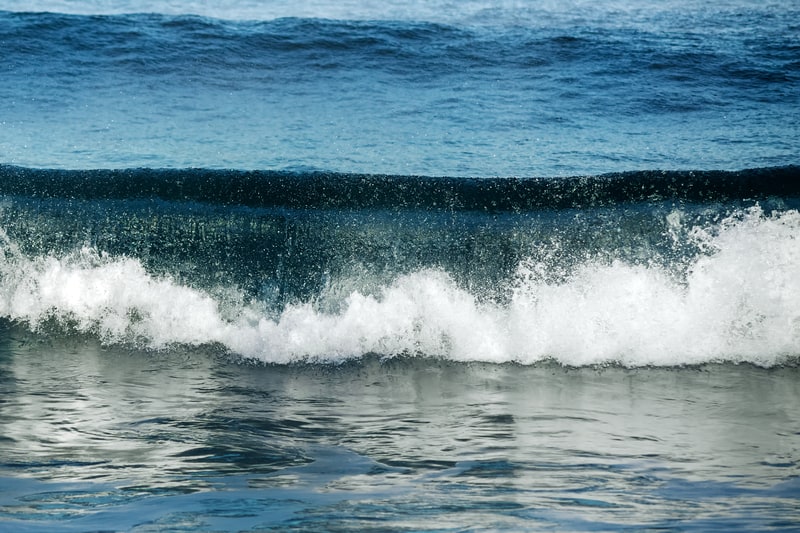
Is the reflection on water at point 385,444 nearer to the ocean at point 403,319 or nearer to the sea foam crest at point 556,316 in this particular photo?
the ocean at point 403,319

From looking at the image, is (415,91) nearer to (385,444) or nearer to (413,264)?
(413,264)

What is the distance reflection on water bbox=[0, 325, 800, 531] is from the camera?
137 inches

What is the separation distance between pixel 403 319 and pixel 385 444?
1794mm

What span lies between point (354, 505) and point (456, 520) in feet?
1.37

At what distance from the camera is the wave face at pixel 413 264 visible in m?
5.99

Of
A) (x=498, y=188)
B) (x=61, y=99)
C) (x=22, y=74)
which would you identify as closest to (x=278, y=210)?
(x=498, y=188)

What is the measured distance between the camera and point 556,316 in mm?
6027

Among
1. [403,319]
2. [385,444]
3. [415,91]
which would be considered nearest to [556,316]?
[403,319]

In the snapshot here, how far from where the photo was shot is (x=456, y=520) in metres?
3.39

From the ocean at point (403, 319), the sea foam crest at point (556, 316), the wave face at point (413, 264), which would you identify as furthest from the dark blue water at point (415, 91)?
the sea foam crest at point (556, 316)

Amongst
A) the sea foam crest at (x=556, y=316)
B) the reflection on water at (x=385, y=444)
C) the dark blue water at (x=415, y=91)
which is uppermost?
the dark blue water at (x=415, y=91)

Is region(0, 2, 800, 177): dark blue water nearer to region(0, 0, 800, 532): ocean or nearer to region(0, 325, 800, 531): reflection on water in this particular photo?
region(0, 0, 800, 532): ocean

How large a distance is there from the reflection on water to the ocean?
2 centimetres

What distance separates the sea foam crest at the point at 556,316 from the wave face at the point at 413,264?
11mm
